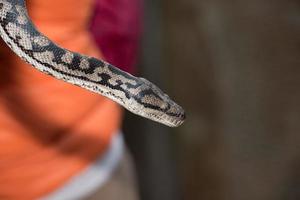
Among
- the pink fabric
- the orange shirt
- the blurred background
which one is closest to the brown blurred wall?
the blurred background

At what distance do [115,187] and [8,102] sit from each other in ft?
0.84

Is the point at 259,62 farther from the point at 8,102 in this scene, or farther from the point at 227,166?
the point at 8,102

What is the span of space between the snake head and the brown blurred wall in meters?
0.51

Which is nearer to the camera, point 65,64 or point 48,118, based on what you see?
point 65,64

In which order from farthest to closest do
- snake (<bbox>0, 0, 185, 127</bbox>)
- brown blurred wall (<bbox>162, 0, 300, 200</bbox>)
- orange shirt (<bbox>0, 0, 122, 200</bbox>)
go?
1. brown blurred wall (<bbox>162, 0, 300, 200</bbox>)
2. orange shirt (<bbox>0, 0, 122, 200</bbox>)
3. snake (<bbox>0, 0, 185, 127</bbox>)

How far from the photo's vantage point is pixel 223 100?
167cm

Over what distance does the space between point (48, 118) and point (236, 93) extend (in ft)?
2.65

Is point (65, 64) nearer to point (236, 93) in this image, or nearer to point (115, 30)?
point (115, 30)

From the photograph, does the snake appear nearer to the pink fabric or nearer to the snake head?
the snake head

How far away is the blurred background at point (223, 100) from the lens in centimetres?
136

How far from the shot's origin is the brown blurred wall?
4.42 ft

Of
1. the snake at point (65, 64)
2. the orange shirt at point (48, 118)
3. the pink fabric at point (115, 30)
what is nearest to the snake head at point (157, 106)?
the snake at point (65, 64)

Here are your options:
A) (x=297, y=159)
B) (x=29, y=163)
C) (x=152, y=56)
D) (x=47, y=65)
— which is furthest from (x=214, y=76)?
(x=47, y=65)

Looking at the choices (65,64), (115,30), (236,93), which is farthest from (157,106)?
(236,93)
